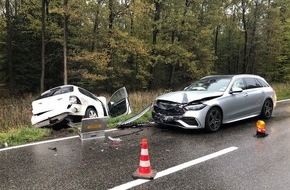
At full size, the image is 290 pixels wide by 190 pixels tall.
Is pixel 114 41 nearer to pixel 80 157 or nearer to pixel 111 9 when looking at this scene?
pixel 111 9

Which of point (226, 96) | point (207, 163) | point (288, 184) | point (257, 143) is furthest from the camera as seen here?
point (226, 96)

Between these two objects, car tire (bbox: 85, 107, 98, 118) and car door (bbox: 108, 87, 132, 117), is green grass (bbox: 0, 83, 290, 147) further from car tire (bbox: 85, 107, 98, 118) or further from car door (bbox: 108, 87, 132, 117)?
car tire (bbox: 85, 107, 98, 118)

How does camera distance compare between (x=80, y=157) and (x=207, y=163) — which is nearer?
(x=207, y=163)

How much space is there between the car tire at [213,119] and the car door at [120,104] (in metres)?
3.60

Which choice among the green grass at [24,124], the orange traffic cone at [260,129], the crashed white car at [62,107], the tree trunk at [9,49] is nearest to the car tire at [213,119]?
the orange traffic cone at [260,129]

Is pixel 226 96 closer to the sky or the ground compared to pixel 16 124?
closer to the sky

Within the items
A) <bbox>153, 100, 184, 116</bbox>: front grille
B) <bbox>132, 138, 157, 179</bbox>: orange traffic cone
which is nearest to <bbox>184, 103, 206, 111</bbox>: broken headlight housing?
<bbox>153, 100, 184, 116</bbox>: front grille

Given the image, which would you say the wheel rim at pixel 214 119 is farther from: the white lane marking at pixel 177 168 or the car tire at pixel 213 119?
the white lane marking at pixel 177 168

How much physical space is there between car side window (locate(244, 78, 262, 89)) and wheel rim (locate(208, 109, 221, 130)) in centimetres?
209

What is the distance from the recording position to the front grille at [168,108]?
870 centimetres

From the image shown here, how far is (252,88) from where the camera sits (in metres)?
10.6

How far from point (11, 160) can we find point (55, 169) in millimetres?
1227

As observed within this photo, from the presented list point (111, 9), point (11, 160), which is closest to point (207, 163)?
point (11, 160)

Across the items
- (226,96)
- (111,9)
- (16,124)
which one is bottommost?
(16,124)
